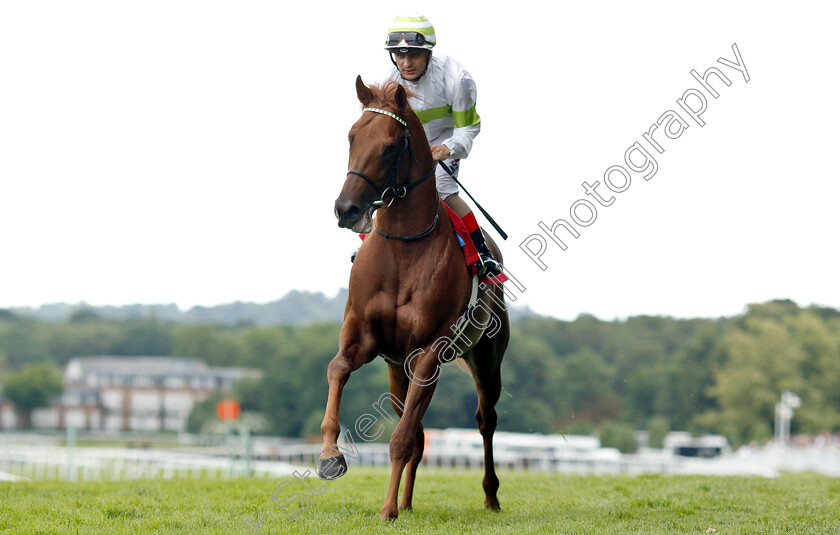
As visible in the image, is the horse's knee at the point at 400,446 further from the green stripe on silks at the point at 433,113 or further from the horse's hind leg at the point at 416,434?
the green stripe on silks at the point at 433,113

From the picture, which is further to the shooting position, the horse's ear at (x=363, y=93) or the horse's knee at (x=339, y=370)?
the horse's ear at (x=363, y=93)

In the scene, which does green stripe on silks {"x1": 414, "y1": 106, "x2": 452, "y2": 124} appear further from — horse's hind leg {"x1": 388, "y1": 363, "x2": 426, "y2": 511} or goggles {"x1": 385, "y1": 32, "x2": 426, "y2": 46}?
horse's hind leg {"x1": 388, "y1": 363, "x2": 426, "y2": 511}

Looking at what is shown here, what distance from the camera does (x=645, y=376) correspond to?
3312 inches

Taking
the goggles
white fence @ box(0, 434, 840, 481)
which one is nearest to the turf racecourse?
the goggles

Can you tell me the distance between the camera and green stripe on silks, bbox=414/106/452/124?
321 inches

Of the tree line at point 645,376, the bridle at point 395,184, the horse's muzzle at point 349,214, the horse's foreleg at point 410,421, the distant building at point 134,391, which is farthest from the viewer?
the distant building at point 134,391

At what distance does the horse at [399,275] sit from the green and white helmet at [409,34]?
0.42 metres

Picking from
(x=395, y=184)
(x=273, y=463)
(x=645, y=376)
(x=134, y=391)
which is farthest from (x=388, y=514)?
(x=134, y=391)

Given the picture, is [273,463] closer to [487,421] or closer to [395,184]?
[487,421]

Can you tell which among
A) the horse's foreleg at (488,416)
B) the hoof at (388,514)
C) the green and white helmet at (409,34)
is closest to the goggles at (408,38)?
the green and white helmet at (409,34)

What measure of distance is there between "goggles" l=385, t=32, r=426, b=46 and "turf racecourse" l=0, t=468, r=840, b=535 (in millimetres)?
3644

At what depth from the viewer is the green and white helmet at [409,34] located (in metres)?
7.75

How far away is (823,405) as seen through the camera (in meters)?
77.1

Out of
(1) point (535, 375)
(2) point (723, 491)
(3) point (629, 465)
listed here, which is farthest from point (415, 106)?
(1) point (535, 375)
